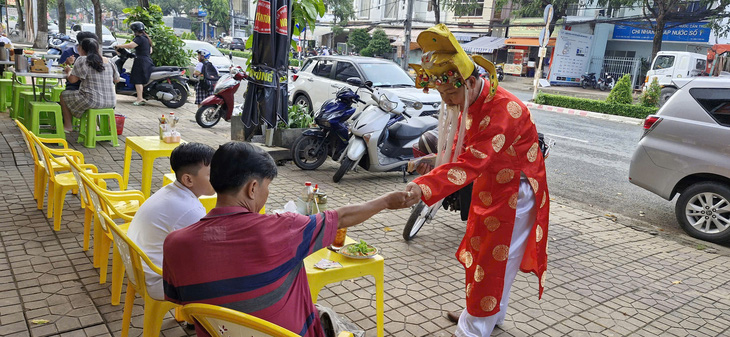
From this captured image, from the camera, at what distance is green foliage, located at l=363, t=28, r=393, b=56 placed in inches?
1375

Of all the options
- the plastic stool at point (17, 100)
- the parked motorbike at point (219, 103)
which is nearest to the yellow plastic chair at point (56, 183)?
the plastic stool at point (17, 100)

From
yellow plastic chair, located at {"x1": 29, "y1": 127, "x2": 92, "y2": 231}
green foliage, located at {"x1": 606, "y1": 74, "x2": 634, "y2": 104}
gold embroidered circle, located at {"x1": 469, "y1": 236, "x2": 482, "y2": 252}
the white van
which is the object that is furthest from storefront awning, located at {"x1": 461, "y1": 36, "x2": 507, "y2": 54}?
gold embroidered circle, located at {"x1": 469, "y1": 236, "x2": 482, "y2": 252}

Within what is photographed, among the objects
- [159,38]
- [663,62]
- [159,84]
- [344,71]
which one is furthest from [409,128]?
[663,62]

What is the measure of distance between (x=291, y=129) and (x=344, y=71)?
3.65 m

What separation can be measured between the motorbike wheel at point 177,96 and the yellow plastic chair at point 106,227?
25.9 feet

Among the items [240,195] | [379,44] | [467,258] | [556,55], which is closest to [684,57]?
[556,55]

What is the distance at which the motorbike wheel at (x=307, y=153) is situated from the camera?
6.89m

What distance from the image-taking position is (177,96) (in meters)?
11.4

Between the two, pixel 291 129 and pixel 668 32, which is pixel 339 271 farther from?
pixel 668 32

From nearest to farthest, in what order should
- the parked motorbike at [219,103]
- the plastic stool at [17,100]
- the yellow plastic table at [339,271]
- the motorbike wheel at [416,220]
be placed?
the yellow plastic table at [339,271] < the motorbike wheel at [416,220] < the plastic stool at [17,100] < the parked motorbike at [219,103]

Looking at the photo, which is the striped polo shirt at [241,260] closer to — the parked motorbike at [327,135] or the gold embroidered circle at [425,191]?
the gold embroidered circle at [425,191]

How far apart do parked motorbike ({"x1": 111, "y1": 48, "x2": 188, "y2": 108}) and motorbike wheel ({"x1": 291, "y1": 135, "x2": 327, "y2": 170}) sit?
529 cm

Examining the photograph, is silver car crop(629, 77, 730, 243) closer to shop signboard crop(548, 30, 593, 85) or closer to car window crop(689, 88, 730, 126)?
car window crop(689, 88, 730, 126)

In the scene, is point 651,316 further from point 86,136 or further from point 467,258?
point 86,136
